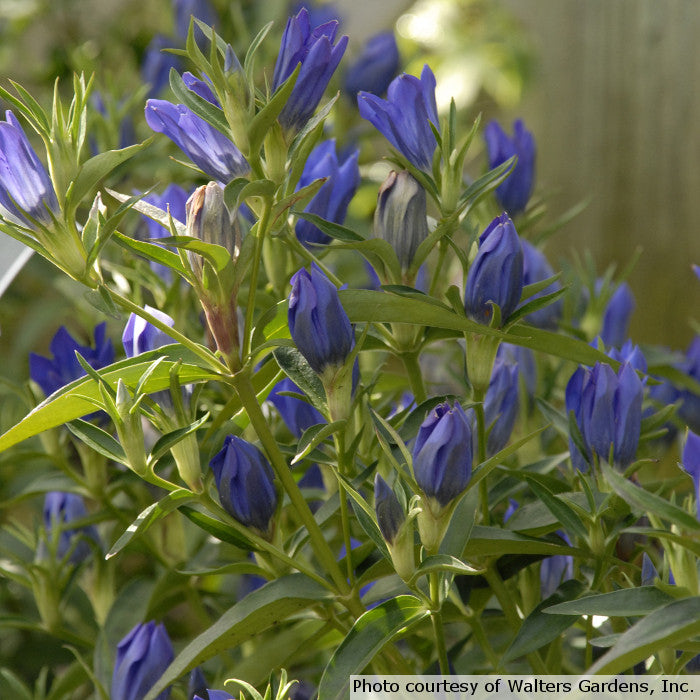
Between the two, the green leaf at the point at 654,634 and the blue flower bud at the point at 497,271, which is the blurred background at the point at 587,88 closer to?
the blue flower bud at the point at 497,271

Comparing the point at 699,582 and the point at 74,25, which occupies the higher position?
the point at 74,25

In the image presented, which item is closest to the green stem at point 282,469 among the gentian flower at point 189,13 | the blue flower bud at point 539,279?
the blue flower bud at point 539,279

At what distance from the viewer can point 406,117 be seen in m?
0.46

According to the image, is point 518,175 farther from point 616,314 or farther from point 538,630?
point 538,630

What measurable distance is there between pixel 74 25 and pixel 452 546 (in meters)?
1.29

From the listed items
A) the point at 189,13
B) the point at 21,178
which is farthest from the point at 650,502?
the point at 189,13

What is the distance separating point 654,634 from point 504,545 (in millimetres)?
122

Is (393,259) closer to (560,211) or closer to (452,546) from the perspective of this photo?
(452,546)

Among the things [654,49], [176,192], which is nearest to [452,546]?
[176,192]

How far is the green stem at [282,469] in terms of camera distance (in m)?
0.39

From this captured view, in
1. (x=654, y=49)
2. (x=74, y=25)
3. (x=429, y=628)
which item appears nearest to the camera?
(x=429, y=628)

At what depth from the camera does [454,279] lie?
938mm

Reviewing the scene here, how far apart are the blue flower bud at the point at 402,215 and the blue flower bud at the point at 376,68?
1.43 ft

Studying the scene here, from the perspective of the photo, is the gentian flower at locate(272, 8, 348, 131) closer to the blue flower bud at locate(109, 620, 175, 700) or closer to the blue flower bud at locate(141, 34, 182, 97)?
the blue flower bud at locate(109, 620, 175, 700)
